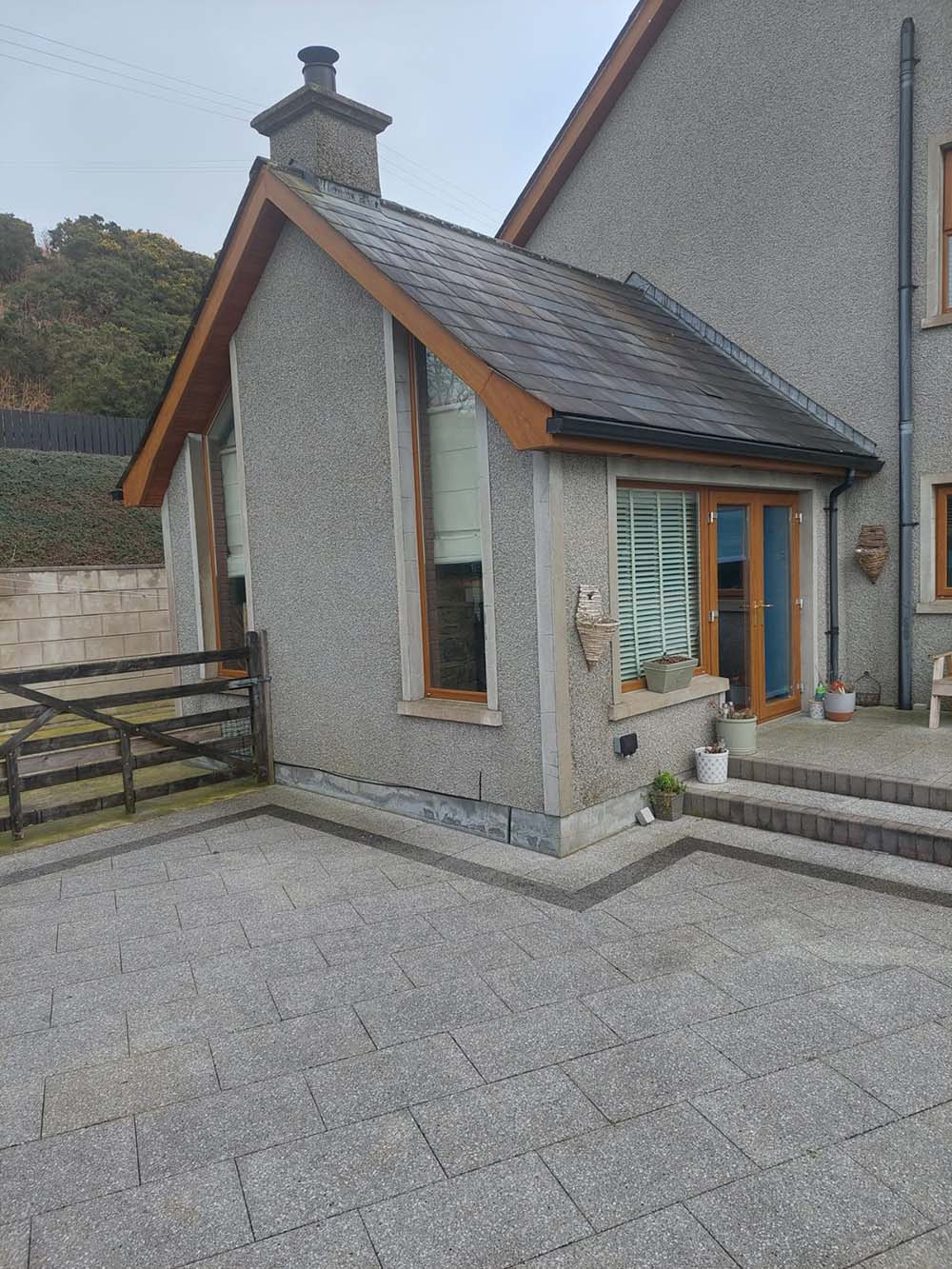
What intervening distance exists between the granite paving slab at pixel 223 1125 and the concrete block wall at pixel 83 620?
8.84 m

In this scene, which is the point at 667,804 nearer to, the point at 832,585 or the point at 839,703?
the point at 839,703

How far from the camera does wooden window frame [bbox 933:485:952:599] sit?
8.67 meters

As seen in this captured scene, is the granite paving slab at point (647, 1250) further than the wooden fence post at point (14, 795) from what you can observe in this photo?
No

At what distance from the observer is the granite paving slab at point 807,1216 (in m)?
2.51

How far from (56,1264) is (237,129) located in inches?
1714

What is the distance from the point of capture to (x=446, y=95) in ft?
112

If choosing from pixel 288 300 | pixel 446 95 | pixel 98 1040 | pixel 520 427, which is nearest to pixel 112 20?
pixel 446 95

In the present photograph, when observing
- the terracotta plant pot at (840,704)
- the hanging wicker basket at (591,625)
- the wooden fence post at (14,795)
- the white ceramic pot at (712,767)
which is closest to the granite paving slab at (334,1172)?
the hanging wicker basket at (591,625)

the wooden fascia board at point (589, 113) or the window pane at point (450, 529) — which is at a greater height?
the wooden fascia board at point (589, 113)

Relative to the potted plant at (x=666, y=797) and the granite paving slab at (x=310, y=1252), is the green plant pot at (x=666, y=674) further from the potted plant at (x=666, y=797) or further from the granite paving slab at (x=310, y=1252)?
the granite paving slab at (x=310, y=1252)

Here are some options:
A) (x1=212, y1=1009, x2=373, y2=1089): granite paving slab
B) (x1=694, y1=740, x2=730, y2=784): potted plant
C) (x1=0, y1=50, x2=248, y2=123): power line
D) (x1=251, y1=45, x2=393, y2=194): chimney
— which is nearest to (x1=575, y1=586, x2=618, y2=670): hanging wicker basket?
(x1=694, y1=740, x2=730, y2=784): potted plant

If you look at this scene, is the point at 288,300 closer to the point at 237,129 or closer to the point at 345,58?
the point at 345,58

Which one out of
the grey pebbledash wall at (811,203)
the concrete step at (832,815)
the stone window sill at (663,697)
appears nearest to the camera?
the concrete step at (832,815)

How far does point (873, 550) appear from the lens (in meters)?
8.80
